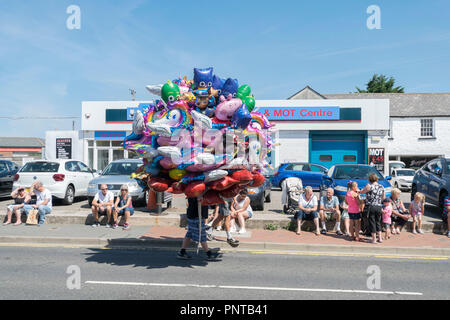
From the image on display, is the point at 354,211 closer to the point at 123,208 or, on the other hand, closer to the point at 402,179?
the point at 123,208

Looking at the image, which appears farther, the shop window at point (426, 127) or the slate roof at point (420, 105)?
the slate roof at point (420, 105)

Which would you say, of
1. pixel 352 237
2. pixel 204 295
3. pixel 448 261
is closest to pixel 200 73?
pixel 204 295

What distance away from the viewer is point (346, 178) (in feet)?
37.1

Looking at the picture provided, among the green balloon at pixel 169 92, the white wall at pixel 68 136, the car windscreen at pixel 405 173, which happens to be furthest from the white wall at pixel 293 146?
the green balloon at pixel 169 92

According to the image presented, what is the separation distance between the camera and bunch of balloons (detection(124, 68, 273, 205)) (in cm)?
571

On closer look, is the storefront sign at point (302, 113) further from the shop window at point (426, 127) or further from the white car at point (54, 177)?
the white car at point (54, 177)

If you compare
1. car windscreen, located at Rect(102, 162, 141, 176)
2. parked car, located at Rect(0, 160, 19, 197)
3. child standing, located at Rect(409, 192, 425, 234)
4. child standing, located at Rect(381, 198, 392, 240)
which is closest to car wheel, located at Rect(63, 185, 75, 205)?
car windscreen, located at Rect(102, 162, 141, 176)

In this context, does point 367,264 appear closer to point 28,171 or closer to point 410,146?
point 28,171

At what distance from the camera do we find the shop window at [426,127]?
100 ft

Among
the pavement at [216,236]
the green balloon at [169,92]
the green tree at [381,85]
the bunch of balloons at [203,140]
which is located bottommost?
the pavement at [216,236]

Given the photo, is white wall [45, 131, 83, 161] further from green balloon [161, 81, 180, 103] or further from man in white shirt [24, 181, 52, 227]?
green balloon [161, 81, 180, 103]

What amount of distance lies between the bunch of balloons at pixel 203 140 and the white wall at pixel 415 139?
28.4 meters

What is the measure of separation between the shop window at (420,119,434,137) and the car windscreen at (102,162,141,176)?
1059 inches

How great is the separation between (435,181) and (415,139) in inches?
859
